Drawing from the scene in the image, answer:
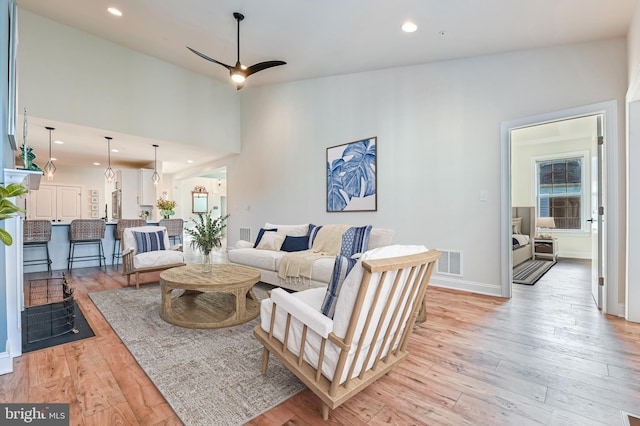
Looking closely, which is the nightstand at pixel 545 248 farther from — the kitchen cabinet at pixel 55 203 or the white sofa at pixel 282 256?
the kitchen cabinet at pixel 55 203

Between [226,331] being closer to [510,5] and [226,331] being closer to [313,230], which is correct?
[313,230]

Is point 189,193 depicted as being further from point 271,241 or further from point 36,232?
point 271,241

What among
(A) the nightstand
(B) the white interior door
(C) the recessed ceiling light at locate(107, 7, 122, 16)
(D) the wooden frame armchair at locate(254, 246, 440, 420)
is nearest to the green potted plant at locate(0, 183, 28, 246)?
(D) the wooden frame armchair at locate(254, 246, 440, 420)

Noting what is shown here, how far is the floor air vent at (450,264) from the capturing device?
12.7 ft

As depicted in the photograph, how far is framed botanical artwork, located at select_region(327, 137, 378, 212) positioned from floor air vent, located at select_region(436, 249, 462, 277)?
1.24 m

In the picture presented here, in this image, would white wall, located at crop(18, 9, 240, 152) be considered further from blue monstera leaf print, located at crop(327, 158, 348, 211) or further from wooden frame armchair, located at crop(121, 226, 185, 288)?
blue monstera leaf print, located at crop(327, 158, 348, 211)

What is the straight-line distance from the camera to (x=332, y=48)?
414 cm

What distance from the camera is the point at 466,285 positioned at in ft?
12.5

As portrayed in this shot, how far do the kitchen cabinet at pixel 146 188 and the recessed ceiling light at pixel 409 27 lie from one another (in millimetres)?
7456

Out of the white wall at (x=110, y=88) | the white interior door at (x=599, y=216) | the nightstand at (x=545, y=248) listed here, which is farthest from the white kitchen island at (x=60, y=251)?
the nightstand at (x=545, y=248)

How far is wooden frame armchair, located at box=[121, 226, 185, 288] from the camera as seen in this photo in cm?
390

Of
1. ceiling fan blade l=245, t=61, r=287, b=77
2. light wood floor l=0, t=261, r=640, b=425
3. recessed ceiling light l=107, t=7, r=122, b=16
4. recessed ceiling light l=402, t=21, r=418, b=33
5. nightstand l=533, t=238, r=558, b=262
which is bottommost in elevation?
light wood floor l=0, t=261, r=640, b=425

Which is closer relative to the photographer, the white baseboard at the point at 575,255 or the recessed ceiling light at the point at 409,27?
the recessed ceiling light at the point at 409,27

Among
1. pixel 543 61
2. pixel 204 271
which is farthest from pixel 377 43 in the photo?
pixel 204 271
